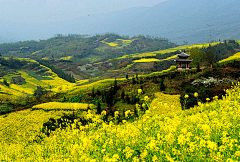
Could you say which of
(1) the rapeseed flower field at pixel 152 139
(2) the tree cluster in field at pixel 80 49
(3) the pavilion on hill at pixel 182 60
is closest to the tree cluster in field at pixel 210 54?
(3) the pavilion on hill at pixel 182 60

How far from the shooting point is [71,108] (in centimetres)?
2414

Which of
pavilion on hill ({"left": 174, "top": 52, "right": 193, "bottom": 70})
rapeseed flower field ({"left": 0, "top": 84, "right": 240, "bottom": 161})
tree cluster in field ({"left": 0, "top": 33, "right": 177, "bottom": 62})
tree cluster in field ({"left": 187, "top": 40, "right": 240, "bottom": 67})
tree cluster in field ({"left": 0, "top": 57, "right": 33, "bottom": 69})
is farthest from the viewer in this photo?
tree cluster in field ({"left": 0, "top": 33, "right": 177, "bottom": 62})

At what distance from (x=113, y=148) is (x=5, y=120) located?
2259 cm

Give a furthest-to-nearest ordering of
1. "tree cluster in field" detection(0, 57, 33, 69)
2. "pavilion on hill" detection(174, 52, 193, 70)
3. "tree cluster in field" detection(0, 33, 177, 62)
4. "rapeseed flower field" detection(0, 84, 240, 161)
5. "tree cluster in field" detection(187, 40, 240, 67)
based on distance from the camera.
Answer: "tree cluster in field" detection(0, 33, 177, 62), "tree cluster in field" detection(0, 57, 33, 69), "tree cluster in field" detection(187, 40, 240, 67), "pavilion on hill" detection(174, 52, 193, 70), "rapeseed flower field" detection(0, 84, 240, 161)

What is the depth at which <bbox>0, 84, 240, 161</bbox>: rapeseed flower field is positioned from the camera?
3473 mm

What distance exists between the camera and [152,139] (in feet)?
13.4

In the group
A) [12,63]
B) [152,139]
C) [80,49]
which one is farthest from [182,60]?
[80,49]

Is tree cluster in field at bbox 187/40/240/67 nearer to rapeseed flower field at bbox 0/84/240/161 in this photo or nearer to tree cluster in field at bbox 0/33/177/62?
rapeseed flower field at bbox 0/84/240/161

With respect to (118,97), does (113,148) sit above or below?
above

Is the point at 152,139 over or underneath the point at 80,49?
underneath

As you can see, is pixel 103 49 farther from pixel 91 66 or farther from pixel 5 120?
pixel 5 120

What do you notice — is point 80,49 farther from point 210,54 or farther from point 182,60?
point 210,54

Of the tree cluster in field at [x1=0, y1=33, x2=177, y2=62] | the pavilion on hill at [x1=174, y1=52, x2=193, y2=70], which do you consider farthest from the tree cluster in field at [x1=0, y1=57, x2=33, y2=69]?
the pavilion on hill at [x1=174, y1=52, x2=193, y2=70]

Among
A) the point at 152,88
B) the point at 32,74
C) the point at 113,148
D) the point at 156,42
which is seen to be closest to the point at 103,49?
the point at 156,42
